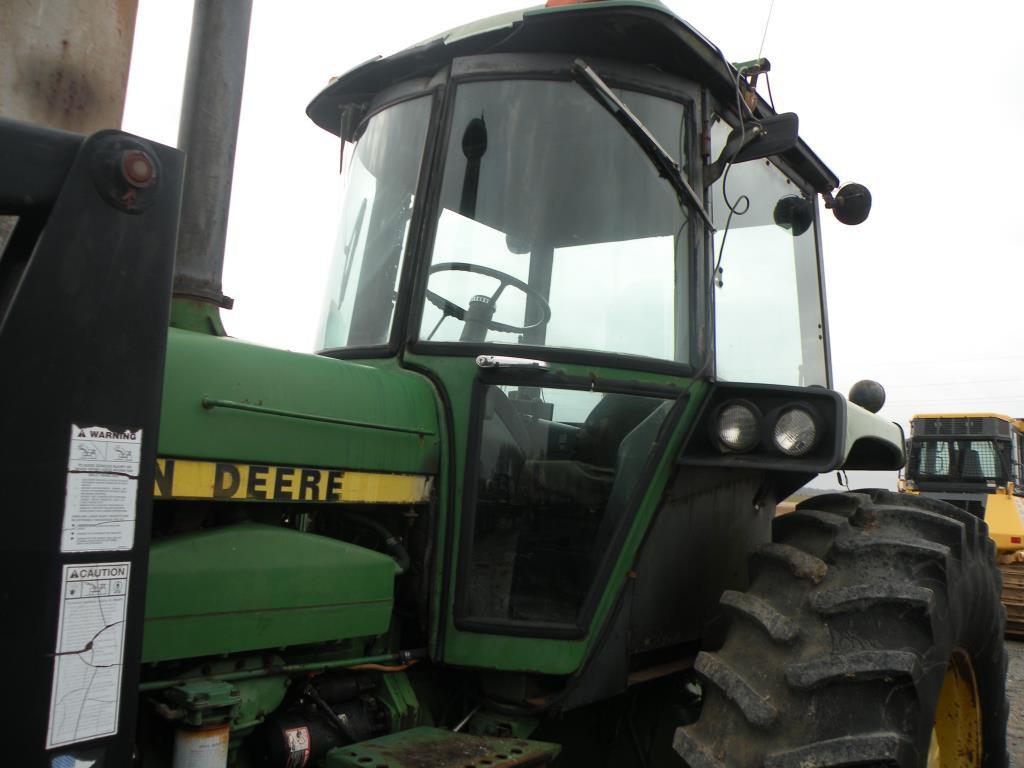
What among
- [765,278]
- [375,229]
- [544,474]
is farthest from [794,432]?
[375,229]

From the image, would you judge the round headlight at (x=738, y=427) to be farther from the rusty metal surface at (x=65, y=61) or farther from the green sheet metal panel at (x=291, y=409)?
the rusty metal surface at (x=65, y=61)

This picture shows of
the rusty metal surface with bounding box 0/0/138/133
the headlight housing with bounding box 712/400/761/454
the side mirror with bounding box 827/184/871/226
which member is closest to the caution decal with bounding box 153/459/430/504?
the rusty metal surface with bounding box 0/0/138/133

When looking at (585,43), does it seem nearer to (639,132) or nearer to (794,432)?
(639,132)

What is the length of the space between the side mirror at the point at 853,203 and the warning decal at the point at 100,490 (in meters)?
3.01

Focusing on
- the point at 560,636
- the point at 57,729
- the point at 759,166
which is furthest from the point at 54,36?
the point at 759,166

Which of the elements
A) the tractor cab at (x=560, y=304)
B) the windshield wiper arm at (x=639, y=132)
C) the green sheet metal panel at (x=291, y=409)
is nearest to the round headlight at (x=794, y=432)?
the tractor cab at (x=560, y=304)

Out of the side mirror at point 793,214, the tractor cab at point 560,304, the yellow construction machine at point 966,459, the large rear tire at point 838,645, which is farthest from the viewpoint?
the yellow construction machine at point 966,459

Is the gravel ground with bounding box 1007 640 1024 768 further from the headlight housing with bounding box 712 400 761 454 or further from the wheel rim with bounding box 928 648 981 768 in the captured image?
the headlight housing with bounding box 712 400 761 454

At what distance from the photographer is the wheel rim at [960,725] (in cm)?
325

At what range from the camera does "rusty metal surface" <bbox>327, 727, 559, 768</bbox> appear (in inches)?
84.8

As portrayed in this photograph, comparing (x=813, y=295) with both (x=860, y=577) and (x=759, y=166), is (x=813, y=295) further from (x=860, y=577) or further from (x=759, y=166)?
(x=860, y=577)

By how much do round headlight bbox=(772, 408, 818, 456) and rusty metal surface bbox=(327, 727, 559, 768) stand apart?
104cm

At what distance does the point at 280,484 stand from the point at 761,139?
174cm

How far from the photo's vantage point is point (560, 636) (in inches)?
103
